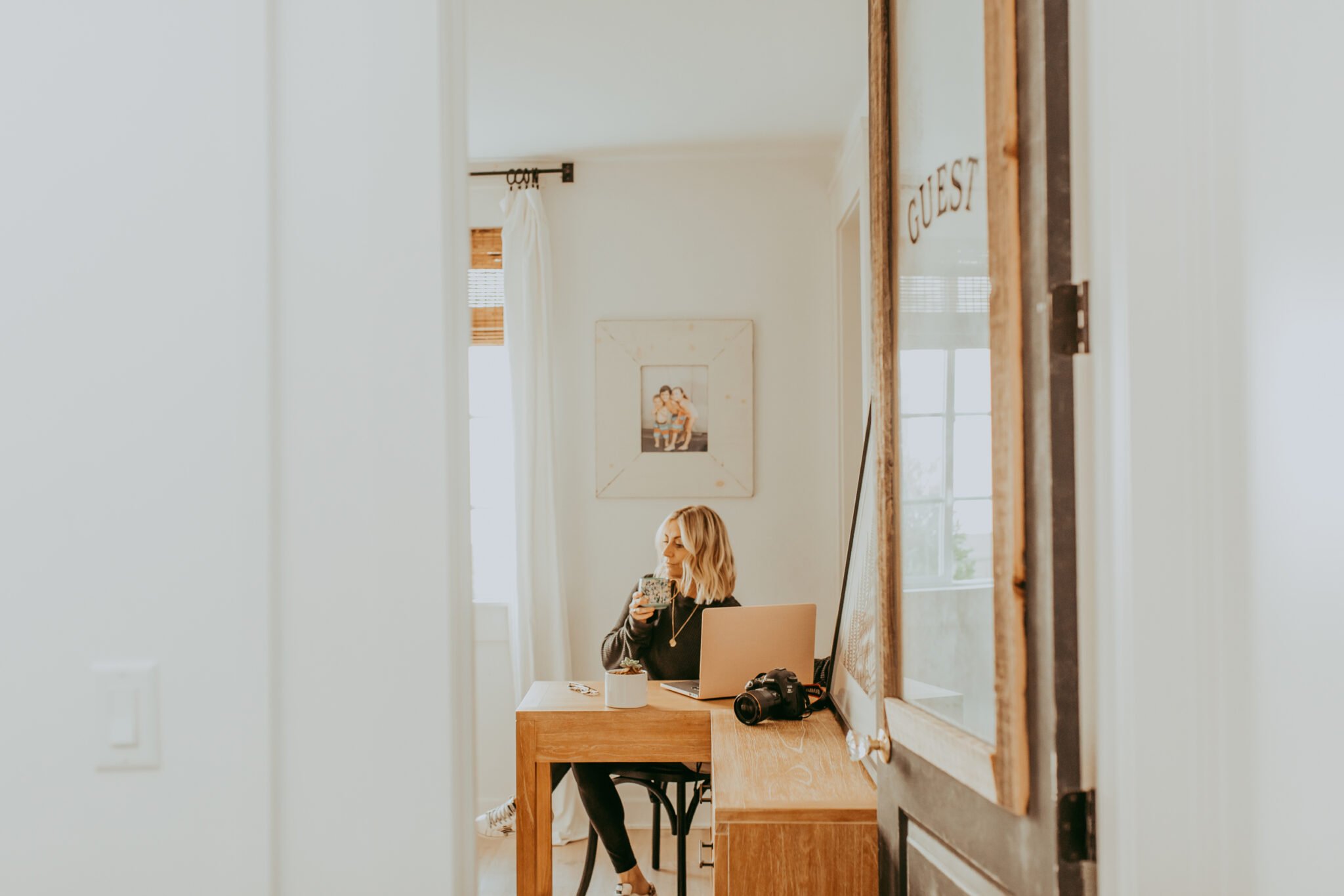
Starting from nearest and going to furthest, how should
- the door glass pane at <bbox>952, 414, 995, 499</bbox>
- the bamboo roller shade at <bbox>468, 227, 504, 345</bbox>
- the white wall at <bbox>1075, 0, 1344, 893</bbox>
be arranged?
the white wall at <bbox>1075, 0, 1344, 893</bbox>
the door glass pane at <bbox>952, 414, 995, 499</bbox>
the bamboo roller shade at <bbox>468, 227, 504, 345</bbox>

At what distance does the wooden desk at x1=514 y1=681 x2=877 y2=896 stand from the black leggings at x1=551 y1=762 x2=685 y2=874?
0.33 metres

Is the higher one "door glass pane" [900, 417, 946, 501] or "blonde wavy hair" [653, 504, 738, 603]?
"door glass pane" [900, 417, 946, 501]

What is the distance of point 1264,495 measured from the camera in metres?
1.00

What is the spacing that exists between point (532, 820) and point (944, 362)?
5.55 ft

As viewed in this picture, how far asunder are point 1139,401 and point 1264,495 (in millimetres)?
156

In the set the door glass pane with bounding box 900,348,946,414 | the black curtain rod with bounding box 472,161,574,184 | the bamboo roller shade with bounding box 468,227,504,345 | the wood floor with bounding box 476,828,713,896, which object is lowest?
the wood floor with bounding box 476,828,713,896

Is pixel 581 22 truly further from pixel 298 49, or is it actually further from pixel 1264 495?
pixel 1264 495

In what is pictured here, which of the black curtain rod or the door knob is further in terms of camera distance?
the black curtain rod

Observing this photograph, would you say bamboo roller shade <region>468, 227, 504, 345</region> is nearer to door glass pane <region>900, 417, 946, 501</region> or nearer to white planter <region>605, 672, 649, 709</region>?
white planter <region>605, 672, 649, 709</region>

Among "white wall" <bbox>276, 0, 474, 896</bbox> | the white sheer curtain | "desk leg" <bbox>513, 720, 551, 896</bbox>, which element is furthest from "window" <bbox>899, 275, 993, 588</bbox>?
the white sheer curtain

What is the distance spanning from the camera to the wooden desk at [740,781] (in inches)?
71.7

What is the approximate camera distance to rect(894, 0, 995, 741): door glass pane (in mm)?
1279

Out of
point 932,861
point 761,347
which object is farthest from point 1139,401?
point 761,347

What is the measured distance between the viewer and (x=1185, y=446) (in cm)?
106
